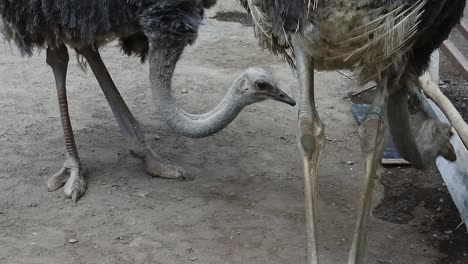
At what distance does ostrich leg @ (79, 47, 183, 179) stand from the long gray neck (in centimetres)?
43

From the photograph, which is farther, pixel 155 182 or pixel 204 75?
pixel 204 75

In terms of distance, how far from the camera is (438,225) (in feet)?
14.5

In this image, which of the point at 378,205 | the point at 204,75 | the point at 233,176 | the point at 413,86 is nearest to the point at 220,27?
the point at 204,75

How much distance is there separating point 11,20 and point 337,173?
6.69 feet

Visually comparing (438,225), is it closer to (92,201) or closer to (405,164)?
(405,164)

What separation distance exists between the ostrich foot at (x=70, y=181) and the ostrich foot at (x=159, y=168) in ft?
1.26

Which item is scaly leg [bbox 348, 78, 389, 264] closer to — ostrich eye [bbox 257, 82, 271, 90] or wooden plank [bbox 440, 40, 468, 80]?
ostrich eye [bbox 257, 82, 271, 90]

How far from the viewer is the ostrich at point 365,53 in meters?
3.35

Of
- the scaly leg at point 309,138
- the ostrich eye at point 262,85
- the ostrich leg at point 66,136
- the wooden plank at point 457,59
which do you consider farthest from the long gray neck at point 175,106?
the wooden plank at point 457,59

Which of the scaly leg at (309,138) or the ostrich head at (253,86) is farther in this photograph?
the ostrich head at (253,86)

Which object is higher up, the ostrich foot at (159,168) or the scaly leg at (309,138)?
the scaly leg at (309,138)

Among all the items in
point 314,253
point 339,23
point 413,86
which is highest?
point 339,23

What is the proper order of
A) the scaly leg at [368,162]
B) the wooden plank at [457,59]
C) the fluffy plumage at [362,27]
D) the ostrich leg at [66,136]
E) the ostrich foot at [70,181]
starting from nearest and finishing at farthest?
1. the fluffy plumage at [362,27]
2. the scaly leg at [368,162]
3. the ostrich foot at [70,181]
4. the ostrich leg at [66,136]
5. the wooden plank at [457,59]

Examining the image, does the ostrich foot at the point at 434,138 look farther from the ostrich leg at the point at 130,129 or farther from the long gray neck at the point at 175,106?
the ostrich leg at the point at 130,129
